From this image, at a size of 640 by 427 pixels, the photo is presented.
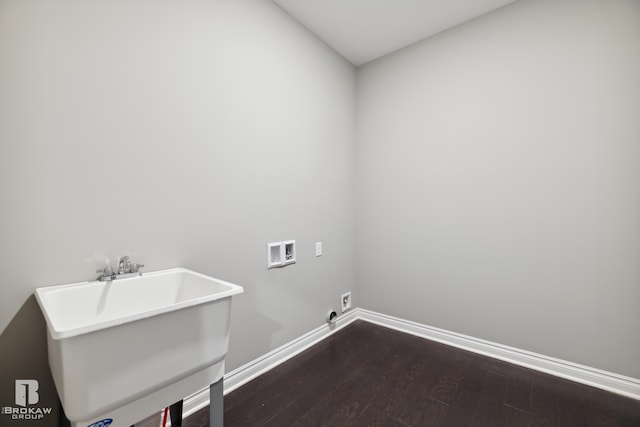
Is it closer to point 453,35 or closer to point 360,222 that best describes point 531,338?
point 360,222

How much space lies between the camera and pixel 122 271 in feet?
3.69

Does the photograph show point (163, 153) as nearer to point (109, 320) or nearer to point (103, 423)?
point (109, 320)

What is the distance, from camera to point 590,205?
1.58 metres

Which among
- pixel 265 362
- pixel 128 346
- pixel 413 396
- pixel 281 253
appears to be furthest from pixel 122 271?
pixel 413 396

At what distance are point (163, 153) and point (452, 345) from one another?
229cm

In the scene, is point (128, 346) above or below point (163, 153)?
below

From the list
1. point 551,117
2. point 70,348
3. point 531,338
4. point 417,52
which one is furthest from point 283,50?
point 531,338

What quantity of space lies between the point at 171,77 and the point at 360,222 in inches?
72.6

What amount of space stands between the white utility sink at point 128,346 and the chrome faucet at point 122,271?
0.03 meters

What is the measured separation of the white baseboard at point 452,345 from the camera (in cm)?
149

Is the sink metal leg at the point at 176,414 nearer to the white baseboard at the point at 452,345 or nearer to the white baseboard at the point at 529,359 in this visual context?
the white baseboard at the point at 452,345

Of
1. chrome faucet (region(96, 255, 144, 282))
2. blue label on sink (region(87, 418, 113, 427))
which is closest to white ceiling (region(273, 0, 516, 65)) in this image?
chrome faucet (region(96, 255, 144, 282))

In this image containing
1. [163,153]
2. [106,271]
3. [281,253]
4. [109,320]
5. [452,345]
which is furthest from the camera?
[452,345]

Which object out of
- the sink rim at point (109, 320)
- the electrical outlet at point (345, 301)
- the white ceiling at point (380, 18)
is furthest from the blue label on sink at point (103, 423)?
the white ceiling at point (380, 18)
